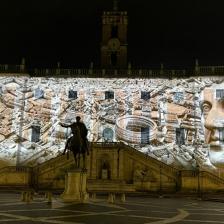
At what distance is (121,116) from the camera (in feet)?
125

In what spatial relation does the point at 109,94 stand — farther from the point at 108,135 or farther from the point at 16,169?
the point at 16,169

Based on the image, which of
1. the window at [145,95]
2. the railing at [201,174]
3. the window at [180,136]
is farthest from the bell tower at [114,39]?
the railing at [201,174]

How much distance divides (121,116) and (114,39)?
11799 millimetres

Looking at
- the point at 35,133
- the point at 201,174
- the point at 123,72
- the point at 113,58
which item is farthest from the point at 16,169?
the point at 113,58

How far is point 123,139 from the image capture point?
37.9 meters

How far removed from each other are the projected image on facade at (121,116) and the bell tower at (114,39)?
700 centimetres

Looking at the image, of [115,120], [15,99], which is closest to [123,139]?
[115,120]

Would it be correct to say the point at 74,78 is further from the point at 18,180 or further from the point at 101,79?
the point at 18,180

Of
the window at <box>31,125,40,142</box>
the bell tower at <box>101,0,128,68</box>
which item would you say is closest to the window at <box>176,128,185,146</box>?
the bell tower at <box>101,0,128,68</box>

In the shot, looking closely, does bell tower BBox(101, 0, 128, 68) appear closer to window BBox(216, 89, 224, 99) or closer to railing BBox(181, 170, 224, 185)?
window BBox(216, 89, 224, 99)

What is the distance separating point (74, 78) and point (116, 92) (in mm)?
4378

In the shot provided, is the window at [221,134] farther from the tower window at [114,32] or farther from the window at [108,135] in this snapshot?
the tower window at [114,32]

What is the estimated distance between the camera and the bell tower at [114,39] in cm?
4594

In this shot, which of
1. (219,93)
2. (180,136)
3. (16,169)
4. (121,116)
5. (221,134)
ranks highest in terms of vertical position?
(219,93)
